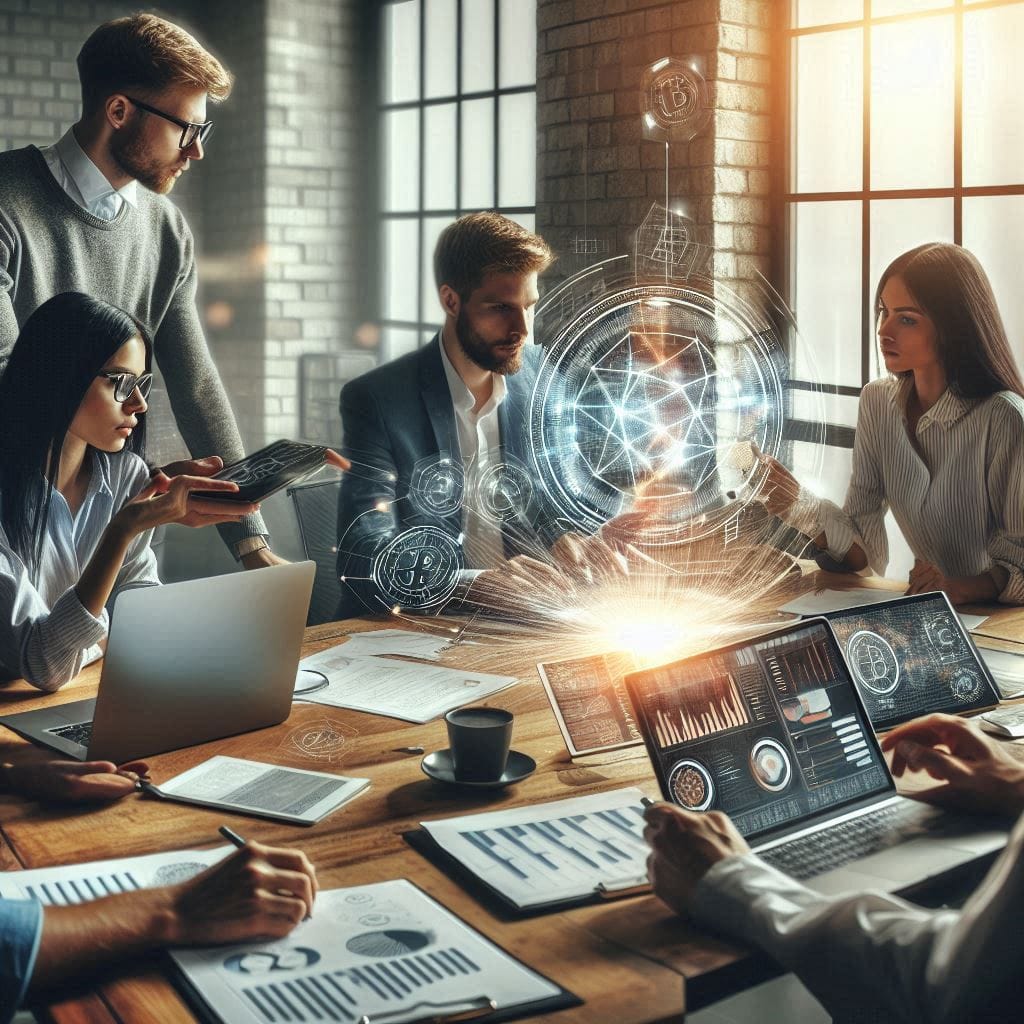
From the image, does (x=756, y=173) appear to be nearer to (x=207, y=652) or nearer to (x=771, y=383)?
(x=771, y=383)

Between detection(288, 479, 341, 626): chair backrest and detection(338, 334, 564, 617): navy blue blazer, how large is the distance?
0.06m

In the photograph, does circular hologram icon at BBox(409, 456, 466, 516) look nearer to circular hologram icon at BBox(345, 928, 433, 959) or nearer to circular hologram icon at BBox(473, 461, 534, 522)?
Answer: circular hologram icon at BBox(473, 461, 534, 522)

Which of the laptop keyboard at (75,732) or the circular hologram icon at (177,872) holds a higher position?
the laptop keyboard at (75,732)

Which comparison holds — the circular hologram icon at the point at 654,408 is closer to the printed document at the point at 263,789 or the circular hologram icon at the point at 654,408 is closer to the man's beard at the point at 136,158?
the man's beard at the point at 136,158

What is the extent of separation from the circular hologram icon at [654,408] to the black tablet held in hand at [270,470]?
895 millimetres

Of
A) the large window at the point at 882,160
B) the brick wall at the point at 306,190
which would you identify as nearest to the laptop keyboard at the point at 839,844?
the large window at the point at 882,160

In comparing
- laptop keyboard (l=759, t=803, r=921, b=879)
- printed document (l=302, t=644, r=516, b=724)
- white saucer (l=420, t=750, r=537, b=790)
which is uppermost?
printed document (l=302, t=644, r=516, b=724)

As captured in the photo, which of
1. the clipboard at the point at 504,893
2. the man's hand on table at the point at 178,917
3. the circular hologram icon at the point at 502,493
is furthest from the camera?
the circular hologram icon at the point at 502,493

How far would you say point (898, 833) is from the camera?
129cm

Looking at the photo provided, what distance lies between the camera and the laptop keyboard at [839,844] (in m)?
1.22

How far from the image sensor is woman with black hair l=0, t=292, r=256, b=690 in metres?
1.88

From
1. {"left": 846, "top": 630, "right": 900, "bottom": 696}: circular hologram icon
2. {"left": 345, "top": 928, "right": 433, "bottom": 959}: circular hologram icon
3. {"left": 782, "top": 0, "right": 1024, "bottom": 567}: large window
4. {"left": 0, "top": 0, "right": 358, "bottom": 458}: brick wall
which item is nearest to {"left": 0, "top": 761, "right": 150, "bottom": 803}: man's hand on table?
{"left": 345, "top": 928, "right": 433, "bottom": 959}: circular hologram icon

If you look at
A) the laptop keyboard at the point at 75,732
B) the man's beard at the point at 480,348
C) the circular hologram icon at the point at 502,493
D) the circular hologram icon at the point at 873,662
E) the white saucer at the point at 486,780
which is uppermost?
the man's beard at the point at 480,348

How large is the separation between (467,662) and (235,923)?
92cm
